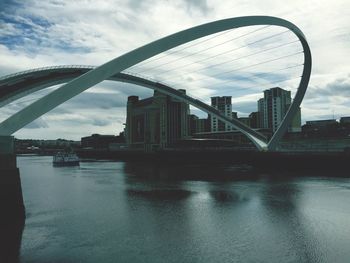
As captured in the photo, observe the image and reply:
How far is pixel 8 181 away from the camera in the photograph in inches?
Result: 582

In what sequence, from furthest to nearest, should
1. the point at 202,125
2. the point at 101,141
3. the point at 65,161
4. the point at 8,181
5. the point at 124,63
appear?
the point at 101,141, the point at 202,125, the point at 65,161, the point at 124,63, the point at 8,181

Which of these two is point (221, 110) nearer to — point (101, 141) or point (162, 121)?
point (162, 121)

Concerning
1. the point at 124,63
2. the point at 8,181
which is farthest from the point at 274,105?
the point at 8,181

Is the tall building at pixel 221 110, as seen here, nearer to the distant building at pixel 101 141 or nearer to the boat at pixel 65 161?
the distant building at pixel 101 141

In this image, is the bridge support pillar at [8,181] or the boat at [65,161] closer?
the bridge support pillar at [8,181]

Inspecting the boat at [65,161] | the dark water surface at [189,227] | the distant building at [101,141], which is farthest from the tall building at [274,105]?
the dark water surface at [189,227]

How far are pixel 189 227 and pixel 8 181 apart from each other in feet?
28.3

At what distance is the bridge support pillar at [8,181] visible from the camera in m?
14.6

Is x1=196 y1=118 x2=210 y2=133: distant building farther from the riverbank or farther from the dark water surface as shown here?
the dark water surface

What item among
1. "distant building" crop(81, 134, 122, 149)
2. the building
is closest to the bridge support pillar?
the building

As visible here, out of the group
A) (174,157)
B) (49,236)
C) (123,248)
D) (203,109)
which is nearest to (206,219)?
(123,248)

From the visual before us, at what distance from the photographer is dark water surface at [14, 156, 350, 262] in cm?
1095

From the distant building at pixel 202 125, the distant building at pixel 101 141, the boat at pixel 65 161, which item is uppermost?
the distant building at pixel 202 125

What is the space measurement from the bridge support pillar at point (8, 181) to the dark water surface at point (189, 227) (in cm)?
115
